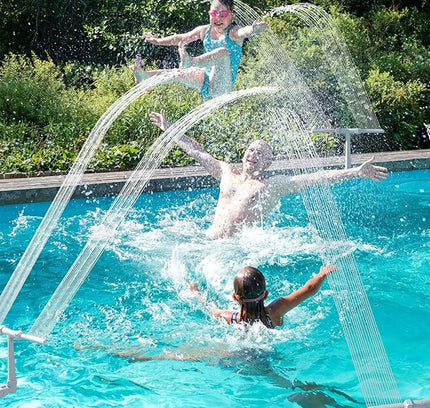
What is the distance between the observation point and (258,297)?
3770mm

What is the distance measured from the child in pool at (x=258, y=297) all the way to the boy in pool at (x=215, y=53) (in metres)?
2.48

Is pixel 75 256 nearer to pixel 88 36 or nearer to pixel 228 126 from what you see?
pixel 228 126

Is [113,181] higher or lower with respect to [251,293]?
lower

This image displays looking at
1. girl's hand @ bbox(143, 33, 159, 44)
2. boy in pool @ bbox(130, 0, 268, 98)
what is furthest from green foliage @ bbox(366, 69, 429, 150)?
girl's hand @ bbox(143, 33, 159, 44)

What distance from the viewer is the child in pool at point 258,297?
3.72 metres

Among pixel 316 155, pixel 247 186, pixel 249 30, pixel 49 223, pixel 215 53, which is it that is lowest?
pixel 49 223

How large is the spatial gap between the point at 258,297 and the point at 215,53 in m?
2.76

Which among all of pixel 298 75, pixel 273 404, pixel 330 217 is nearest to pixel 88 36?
pixel 298 75

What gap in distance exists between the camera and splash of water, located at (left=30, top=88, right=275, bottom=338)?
16.3ft

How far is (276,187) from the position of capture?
220 inches

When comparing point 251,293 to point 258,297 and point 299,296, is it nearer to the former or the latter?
point 258,297

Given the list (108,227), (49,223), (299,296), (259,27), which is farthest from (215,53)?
(299,296)

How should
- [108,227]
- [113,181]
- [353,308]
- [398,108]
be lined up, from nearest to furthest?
[353,308] < [108,227] < [113,181] < [398,108]

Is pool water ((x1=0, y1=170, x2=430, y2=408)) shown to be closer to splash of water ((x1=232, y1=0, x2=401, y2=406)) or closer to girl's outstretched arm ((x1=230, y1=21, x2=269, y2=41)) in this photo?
splash of water ((x1=232, y1=0, x2=401, y2=406))
